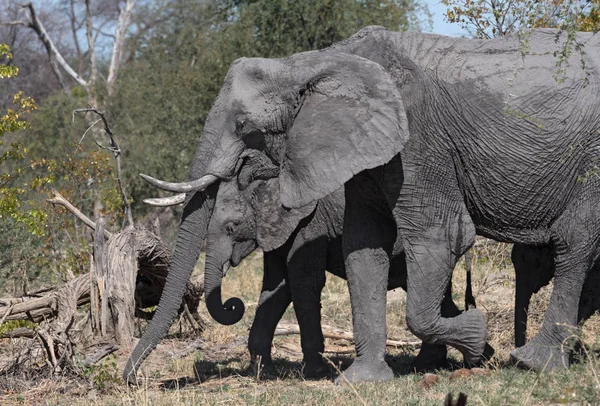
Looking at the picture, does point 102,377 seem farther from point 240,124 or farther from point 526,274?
point 526,274

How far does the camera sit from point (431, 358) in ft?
28.4

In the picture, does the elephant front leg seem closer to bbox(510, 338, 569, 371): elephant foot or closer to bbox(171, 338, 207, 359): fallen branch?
bbox(510, 338, 569, 371): elephant foot

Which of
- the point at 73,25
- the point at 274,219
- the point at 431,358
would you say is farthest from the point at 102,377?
the point at 73,25

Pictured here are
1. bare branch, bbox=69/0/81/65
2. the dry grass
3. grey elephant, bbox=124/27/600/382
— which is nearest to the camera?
the dry grass

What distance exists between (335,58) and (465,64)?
3.09 feet

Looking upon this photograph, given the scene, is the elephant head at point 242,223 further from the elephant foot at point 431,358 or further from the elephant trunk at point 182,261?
the elephant foot at point 431,358

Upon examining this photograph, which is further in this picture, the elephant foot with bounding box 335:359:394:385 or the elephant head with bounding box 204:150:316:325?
the elephant head with bounding box 204:150:316:325

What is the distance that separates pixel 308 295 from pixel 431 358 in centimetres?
117

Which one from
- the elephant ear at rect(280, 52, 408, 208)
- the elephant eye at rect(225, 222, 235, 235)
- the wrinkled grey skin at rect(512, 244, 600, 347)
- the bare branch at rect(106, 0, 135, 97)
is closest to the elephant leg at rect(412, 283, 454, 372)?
the wrinkled grey skin at rect(512, 244, 600, 347)

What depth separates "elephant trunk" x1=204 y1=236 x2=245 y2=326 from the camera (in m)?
8.06

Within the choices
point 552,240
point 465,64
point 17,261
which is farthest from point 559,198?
point 17,261

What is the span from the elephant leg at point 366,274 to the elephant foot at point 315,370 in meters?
0.84

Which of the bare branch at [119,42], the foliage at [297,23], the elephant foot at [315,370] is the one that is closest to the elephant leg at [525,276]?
the elephant foot at [315,370]

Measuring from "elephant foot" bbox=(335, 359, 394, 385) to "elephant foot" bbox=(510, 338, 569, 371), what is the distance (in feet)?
3.06
